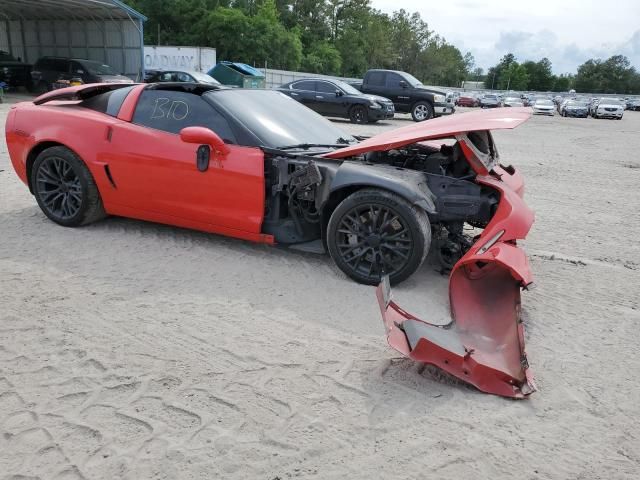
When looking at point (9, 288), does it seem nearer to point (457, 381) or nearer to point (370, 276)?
point (370, 276)

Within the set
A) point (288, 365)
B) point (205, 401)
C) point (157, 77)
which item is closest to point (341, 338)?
point (288, 365)

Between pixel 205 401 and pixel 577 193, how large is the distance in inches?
277

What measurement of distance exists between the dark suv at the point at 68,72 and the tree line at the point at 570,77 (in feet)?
313

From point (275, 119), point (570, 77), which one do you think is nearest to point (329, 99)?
point (275, 119)

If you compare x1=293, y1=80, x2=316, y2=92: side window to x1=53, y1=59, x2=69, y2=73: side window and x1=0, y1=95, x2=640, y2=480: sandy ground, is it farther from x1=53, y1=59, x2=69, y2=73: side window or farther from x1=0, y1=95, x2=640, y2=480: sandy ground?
x1=0, y1=95, x2=640, y2=480: sandy ground

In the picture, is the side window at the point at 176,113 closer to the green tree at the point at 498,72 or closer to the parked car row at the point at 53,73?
the parked car row at the point at 53,73

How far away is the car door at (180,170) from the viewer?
4.31m

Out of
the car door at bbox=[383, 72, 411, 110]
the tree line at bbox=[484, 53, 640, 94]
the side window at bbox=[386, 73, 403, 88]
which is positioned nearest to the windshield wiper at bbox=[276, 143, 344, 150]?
the car door at bbox=[383, 72, 411, 110]

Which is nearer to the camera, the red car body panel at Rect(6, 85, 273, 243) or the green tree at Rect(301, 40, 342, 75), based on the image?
the red car body panel at Rect(6, 85, 273, 243)

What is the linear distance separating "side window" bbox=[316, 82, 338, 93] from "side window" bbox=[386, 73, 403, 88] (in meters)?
3.22

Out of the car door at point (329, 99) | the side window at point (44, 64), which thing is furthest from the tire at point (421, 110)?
the side window at point (44, 64)

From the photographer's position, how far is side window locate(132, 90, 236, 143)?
4484 mm

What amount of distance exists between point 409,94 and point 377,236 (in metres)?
17.2

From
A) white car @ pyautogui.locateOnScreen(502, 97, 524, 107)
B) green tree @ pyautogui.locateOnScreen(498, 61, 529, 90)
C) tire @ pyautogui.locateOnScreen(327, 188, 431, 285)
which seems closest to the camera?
tire @ pyautogui.locateOnScreen(327, 188, 431, 285)
